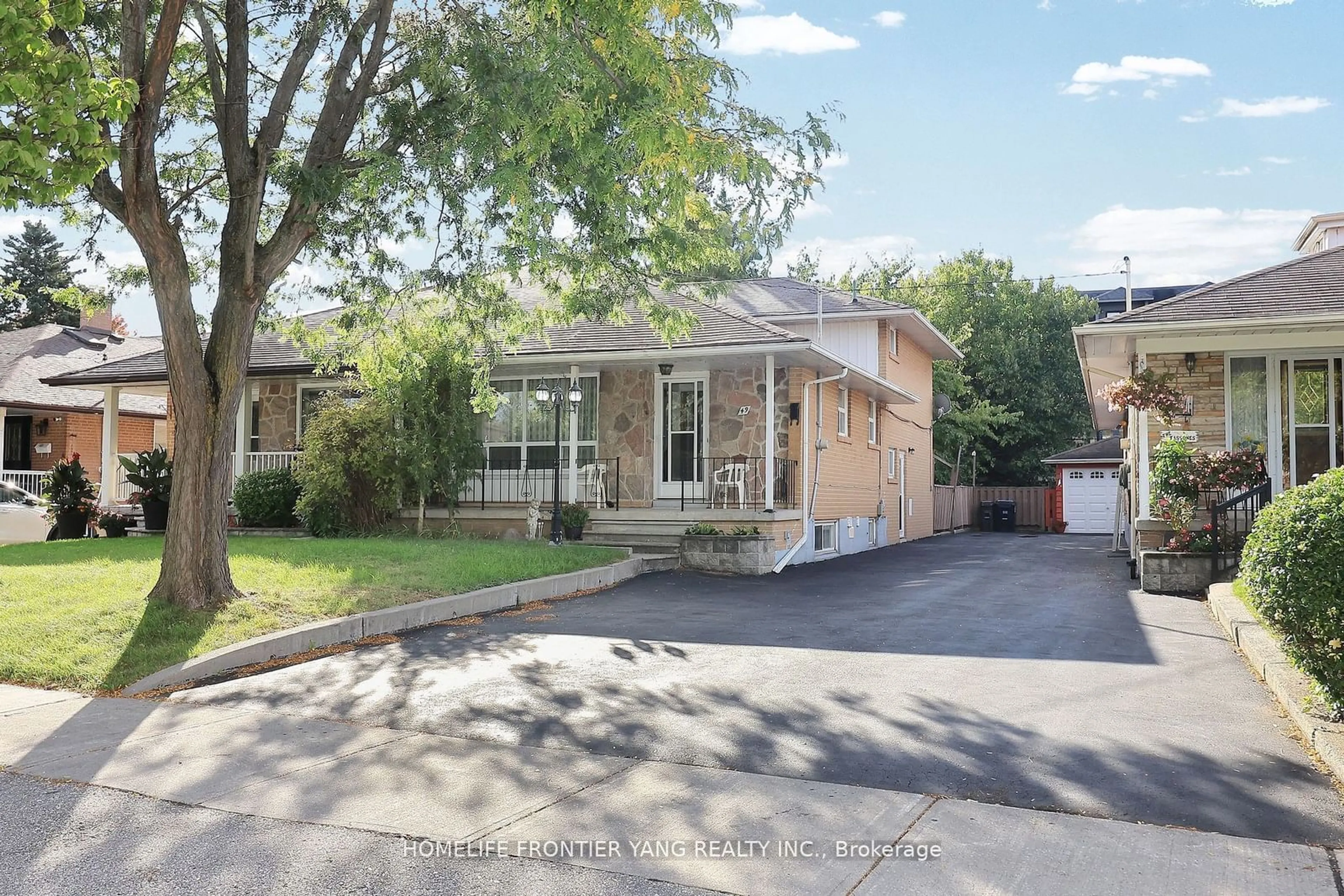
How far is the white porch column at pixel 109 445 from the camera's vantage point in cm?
2023

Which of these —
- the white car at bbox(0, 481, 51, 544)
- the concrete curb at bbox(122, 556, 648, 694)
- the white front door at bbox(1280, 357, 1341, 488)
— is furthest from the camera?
the white car at bbox(0, 481, 51, 544)

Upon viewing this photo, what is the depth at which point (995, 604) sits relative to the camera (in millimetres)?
11109

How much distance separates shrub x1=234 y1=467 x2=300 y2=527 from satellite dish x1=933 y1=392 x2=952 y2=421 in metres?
19.2

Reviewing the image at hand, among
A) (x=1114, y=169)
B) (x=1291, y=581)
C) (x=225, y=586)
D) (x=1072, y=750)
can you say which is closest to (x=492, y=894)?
(x=1072, y=750)

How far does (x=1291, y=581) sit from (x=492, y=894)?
14.2 ft

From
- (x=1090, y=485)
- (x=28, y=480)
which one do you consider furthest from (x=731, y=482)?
(x=1090, y=485)

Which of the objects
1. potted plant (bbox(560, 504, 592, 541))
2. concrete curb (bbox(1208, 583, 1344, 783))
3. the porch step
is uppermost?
potted plant (bbox(560, 504, 592, 541))

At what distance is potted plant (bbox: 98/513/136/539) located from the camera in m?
17.9

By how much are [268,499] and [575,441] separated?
572 centimetres

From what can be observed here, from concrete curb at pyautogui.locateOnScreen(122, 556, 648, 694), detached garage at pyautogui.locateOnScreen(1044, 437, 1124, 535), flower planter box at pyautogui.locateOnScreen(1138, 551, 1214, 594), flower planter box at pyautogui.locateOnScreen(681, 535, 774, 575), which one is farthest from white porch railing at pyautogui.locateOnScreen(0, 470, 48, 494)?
detached garage at pyautogui.locateOnScreen(1044, 437, 1124, 535)

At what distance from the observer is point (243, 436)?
2017 centimetres

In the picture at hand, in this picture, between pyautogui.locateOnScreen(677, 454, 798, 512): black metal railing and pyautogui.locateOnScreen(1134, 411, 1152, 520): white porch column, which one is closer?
pyautogui.locateOnScreen(1134, 411, 1152, 520): white porch column

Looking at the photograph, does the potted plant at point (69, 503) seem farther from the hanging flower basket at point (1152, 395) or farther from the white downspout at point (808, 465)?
the hanging flower basket at point (1152, 395)

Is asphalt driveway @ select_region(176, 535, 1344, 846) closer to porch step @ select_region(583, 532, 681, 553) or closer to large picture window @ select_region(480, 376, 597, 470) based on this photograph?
porch step @ select_region(583, 532, 681, 553)
